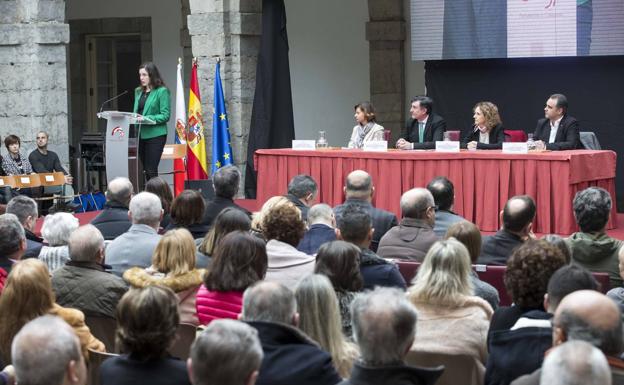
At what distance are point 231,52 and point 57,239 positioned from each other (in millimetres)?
6713

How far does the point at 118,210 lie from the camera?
680cm

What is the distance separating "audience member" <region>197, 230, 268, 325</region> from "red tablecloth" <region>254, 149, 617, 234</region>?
15.8 ft

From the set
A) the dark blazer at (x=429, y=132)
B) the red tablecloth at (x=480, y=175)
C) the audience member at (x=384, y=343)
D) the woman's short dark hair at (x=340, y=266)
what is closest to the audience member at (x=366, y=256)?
the woman's short dark hair at (x=340, y=266)

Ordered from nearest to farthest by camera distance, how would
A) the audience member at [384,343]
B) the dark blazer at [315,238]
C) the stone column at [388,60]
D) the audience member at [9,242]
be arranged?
the audience member at [384,343], the audience member at [9,242], the dark blazer at [315,238], the stone column at [388,60]

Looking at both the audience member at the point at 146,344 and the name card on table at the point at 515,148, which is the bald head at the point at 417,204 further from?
the name card on table at the point at 515,148

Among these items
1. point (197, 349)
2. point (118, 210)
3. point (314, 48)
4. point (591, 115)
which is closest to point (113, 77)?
point (314, 48)

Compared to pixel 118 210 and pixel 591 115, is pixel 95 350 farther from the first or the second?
pixel 591 115

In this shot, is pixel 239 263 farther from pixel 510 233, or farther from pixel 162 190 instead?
pixel 162 190

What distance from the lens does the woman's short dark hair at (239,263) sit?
13.8 feet

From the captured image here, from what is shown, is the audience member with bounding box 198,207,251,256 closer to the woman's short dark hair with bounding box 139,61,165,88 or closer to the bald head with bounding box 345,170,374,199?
the bald head with bounding box 345,170,374,199

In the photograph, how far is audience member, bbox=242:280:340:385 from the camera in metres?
3.32

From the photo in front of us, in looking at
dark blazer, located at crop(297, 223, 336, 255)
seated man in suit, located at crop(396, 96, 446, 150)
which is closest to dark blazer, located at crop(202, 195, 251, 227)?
dark blazer, located at crop(297, 223, 336, 255)

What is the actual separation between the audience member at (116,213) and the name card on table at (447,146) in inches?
126

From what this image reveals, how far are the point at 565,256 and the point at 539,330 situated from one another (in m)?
0.73
